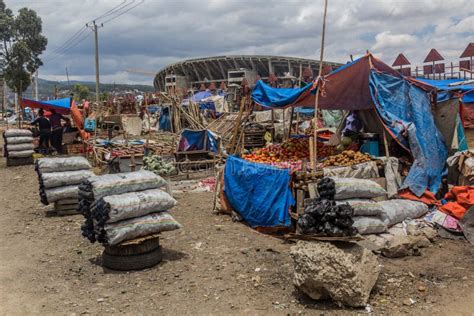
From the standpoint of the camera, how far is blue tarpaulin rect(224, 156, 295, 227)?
7336mm

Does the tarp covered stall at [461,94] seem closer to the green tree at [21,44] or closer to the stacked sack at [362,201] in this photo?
the stacked sack at [362,201]

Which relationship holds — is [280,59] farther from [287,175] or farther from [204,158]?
[287,175]

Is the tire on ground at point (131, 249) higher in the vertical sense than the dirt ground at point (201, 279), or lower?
higher

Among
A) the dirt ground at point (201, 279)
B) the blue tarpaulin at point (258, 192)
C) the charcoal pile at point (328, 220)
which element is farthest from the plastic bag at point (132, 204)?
the blue tarpaulin at point (258, 192)

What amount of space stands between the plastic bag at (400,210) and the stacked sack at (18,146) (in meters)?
13.0

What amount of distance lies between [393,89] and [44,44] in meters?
32.0

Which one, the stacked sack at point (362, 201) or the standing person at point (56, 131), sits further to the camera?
the standing person at point (56, 131)

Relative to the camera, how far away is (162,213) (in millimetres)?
5879

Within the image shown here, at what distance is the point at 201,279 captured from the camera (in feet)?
17.5

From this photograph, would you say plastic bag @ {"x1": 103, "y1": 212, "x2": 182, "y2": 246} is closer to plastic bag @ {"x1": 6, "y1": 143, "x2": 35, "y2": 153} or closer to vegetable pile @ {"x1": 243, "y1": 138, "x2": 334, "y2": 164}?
vegetable pile @ {"x1": 243, "y1": 138, "x2": 334, "y2": 164}

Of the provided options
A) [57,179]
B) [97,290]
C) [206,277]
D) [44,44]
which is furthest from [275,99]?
[44,44]

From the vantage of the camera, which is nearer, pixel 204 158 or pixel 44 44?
pixel 204 158

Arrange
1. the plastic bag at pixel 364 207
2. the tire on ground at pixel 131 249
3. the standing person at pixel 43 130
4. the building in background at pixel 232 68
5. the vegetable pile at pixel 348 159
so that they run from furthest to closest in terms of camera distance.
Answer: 1. the building in background at pixel 232 68
2. the standing person at pixel 43 130
3. the vegetable pile at pixel 348 159
4. the plastic bag at pixel 364 207
5. the tire on ground at pixel 131 249

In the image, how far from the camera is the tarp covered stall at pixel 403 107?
28.2 ft
